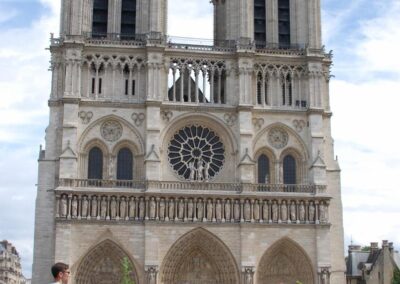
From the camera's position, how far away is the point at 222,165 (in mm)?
39281

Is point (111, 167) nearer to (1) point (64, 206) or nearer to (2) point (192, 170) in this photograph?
(1) point (64, 206)

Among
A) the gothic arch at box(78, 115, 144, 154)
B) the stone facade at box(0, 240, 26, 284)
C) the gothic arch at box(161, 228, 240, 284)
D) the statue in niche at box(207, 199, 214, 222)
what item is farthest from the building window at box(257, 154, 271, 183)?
the stone facade at box(0, 240, 26, 284)

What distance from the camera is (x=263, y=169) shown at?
39656 mm

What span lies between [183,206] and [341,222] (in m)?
9.43

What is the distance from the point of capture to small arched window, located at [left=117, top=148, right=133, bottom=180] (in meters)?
38.4

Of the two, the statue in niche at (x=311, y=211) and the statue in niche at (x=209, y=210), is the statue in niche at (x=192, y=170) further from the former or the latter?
the statue in niche at (x=311, y=211)

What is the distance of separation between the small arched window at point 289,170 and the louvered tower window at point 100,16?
1280 centimetres

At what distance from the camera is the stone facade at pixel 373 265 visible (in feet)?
151

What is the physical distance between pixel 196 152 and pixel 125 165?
4039mm

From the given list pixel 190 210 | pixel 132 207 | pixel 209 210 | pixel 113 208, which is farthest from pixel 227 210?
pixel 113 208

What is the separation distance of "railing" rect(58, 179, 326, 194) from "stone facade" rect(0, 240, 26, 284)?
35547 millimetres

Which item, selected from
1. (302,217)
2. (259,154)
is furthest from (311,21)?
(302,217)

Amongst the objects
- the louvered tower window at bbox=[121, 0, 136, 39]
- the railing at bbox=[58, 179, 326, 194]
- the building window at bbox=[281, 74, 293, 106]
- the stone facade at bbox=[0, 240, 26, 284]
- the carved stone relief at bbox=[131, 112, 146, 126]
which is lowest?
the stone facade at bbox=[0, 240, 26, 284]

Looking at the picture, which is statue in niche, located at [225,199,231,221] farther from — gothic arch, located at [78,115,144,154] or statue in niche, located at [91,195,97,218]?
statue in niche, located at [91,195,97,218]
